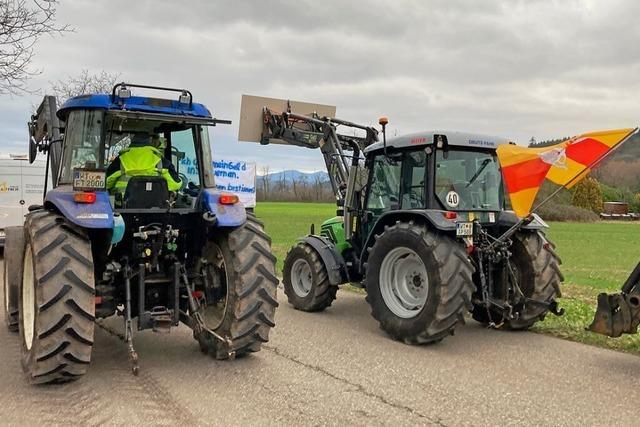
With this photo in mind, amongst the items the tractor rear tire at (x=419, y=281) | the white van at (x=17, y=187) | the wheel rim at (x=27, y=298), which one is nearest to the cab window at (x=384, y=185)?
the tractor rear tire at (x=419, y=281)

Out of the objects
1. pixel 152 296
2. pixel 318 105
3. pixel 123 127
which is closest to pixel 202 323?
pixel 152 296

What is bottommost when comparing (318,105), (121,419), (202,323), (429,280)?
(121,419)

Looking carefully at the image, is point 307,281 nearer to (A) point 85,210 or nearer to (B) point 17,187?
(A) point 85,210

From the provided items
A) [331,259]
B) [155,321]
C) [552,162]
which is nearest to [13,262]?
[155,321]

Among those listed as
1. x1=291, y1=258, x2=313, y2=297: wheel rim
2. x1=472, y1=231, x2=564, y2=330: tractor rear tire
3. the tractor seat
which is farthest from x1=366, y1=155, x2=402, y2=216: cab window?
the tractor seat

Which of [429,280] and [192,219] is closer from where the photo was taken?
[192,219]

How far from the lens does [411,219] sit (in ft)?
22.5

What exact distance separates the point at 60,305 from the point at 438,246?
12.0 ft

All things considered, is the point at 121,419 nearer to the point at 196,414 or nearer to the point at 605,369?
the point at 196,414

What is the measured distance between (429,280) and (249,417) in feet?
8.89

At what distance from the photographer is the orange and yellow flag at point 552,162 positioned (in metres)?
5.39

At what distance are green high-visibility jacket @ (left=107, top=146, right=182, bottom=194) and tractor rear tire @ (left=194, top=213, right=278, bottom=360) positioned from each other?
2.72 ft

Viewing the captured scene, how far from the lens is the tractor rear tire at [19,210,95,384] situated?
453 cm

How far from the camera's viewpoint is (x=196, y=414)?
4207 millimetres
